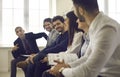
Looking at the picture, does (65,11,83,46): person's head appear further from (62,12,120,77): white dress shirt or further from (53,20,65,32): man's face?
(62,12,120,77): white dress shirt

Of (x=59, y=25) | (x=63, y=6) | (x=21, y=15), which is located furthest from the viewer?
(x=21, y=15)

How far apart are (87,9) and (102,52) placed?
28 centimetres

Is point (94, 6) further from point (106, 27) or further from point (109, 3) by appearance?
point (109, 3)

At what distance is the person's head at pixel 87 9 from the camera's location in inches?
56.5

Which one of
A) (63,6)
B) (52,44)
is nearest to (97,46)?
(52,44)

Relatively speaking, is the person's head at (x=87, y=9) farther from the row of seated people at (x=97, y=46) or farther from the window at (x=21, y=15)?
the window at (x=21, y=15)

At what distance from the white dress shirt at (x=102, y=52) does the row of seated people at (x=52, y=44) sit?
1.47 ft

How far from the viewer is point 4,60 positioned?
650 cm

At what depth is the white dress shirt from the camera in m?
1.32

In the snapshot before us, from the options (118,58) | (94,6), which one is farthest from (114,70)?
(94,6)

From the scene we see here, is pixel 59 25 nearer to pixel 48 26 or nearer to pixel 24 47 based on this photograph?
pixel 48 26

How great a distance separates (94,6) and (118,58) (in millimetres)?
329

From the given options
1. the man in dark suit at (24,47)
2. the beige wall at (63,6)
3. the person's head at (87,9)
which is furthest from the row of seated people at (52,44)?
the beige wall at (63,6)

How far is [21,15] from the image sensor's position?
275 inches
